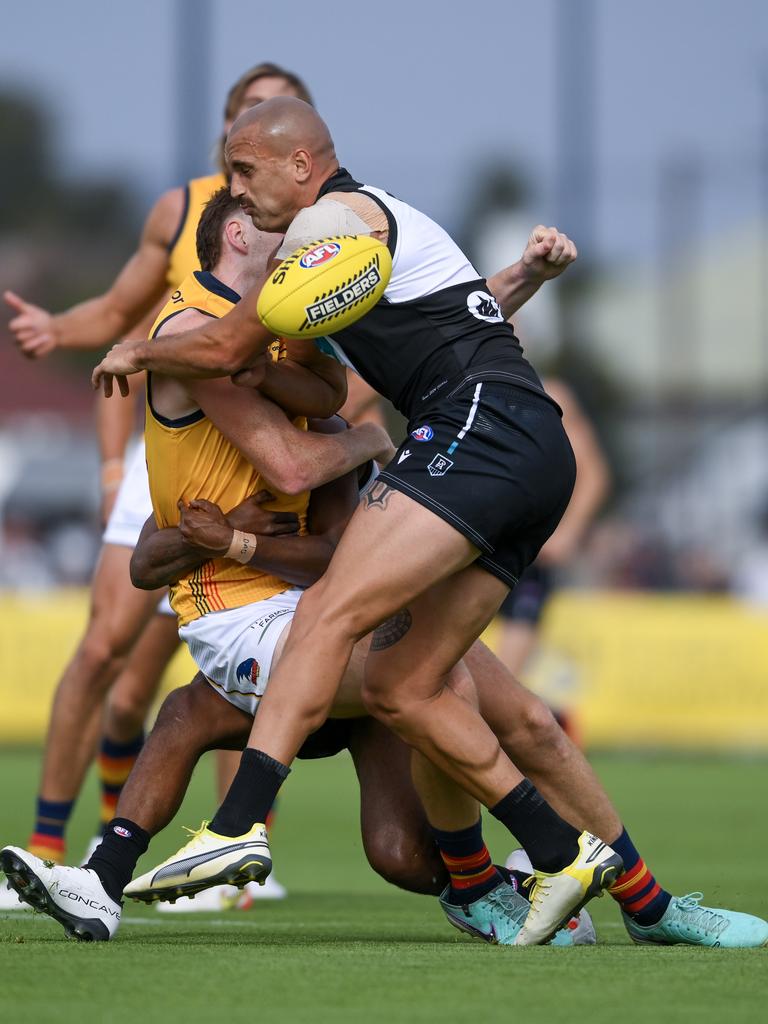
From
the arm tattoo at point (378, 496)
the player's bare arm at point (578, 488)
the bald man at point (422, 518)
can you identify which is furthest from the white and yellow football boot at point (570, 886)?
the player's bare arm at point (578, 488)

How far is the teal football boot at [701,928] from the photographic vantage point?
16.3ft

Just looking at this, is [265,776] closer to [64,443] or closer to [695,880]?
[695,880]

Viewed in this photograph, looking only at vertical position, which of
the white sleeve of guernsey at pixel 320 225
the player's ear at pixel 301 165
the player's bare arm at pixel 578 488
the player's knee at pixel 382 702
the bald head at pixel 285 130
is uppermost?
the bald head at pixel 285 130

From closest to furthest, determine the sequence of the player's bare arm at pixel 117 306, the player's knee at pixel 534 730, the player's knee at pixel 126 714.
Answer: the player's knee at pixel 534 730 → the player's bare arm at pixel 117 306 → the player's knee at pixel 126 714

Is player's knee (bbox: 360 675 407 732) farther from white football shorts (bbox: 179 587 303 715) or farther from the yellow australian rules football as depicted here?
the yellow australian rules football

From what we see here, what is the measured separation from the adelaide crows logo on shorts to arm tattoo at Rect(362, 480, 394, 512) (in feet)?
1.87

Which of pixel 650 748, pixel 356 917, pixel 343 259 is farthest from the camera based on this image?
pixel 650 748

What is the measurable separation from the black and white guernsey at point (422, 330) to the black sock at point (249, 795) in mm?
1054

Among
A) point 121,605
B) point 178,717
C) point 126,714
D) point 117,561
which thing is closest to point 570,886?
point 178,717

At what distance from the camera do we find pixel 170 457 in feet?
16.5

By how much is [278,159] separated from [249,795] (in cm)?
173

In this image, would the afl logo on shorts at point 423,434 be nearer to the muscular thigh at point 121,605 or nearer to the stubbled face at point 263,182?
the stubbled face at point 263,182

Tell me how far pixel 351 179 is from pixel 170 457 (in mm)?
938

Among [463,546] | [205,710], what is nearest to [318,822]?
[205,710]
